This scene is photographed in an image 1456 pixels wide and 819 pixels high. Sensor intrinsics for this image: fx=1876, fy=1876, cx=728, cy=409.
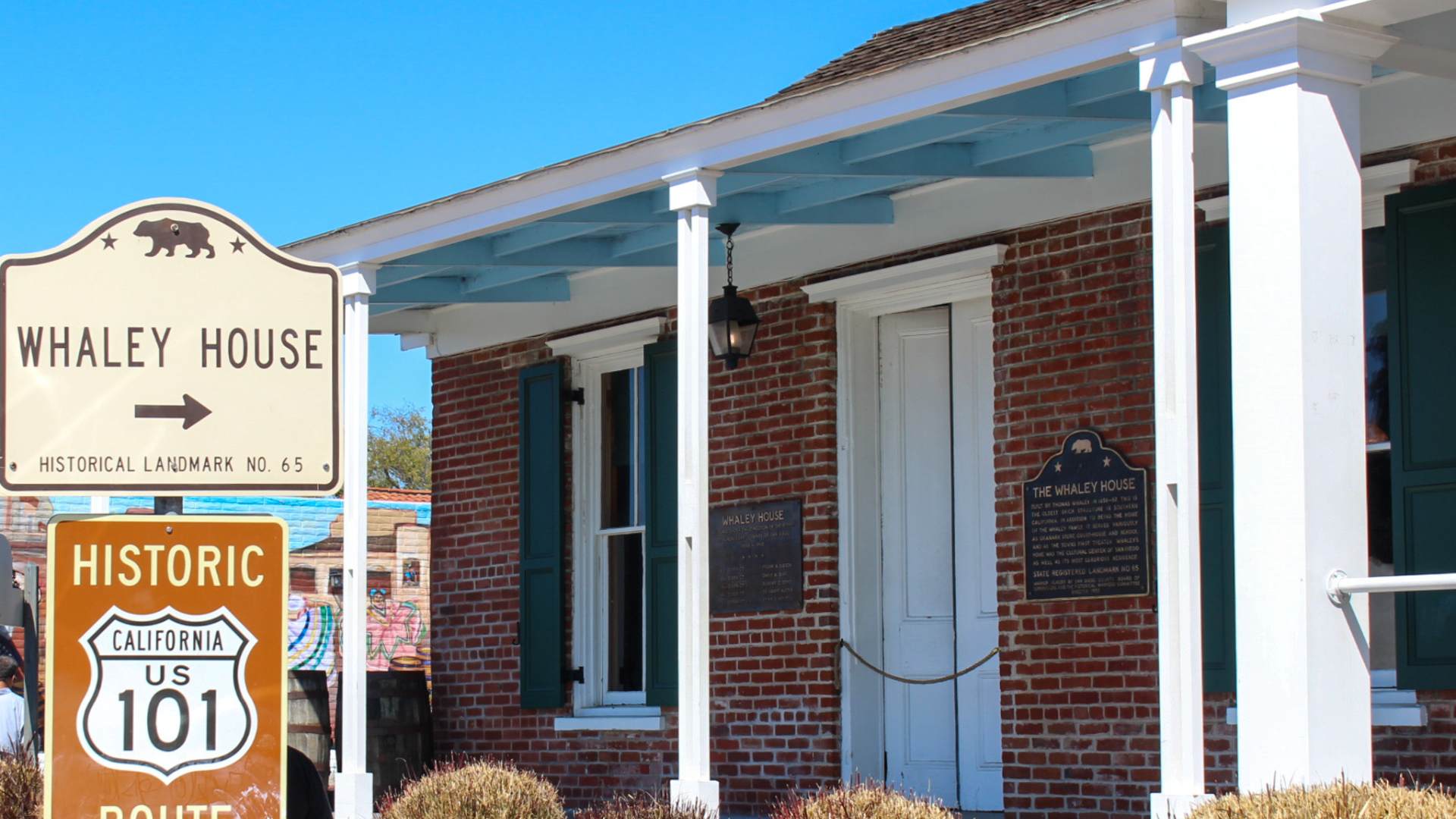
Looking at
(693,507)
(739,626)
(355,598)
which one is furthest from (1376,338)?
(355,598)

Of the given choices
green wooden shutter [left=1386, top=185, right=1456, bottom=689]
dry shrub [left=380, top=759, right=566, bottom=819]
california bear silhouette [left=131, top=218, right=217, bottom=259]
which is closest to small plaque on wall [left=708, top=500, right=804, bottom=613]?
dry shrub [left=380, top=759, right=566, bottom=819]

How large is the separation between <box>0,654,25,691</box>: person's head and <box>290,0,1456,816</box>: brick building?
2.71m

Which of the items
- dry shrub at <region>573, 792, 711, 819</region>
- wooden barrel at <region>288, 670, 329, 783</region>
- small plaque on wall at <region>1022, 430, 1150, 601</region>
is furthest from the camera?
wooden barrel at <region>288, 670, 329, 783</region>

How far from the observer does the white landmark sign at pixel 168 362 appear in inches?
164

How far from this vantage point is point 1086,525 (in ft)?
29.7

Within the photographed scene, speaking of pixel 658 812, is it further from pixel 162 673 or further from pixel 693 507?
pixel 162 673

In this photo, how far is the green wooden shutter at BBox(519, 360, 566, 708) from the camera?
11961mm

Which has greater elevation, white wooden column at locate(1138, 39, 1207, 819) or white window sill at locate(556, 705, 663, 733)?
white wooden column at locate(1138, 39, 1207, 819)

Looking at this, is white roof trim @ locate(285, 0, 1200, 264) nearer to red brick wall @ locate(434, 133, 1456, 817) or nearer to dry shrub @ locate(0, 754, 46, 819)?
red brick wall @ locate(434, 133, 1456, 817)

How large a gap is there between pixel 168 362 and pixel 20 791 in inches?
187

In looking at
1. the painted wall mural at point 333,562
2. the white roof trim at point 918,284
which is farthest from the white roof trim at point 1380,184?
the painted wall mural at point 333,562

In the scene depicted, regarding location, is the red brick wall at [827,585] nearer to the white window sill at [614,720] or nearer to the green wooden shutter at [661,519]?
the white window sill at [614,720]

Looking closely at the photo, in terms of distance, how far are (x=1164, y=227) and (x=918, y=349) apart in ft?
13.0

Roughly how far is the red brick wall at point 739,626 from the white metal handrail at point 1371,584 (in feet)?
15.2
